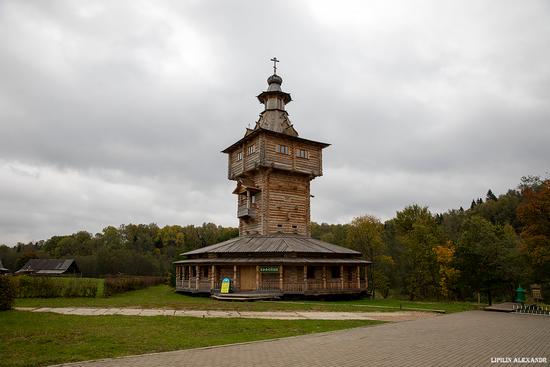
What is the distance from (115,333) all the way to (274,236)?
22371 millimetres

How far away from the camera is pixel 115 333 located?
1261 centimetres

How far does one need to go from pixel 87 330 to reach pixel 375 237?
→ 37.8m

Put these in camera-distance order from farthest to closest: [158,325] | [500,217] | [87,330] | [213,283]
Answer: [500,217], [213,283], [158,325], [87,330]

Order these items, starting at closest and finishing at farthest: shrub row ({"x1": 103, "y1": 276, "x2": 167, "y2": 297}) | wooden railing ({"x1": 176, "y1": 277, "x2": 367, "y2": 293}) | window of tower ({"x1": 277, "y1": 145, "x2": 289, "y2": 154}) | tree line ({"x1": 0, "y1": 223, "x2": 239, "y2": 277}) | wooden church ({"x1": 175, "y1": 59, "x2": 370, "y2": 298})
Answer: wooden railing ({"x1": 176, "y1": 277, "x2": 367, "y2": 293}) → wooden church ({"x1": 175, "y1": 59, "x2": 370, "y2": 298}) → shrub row ({"x1": 103, "y1": 276, "x2": 167, "y2": 297}) → window of tower ({"x1": 277, "y1": 145, "x2": 289, "y2": 154}) → tree line ({"x1": 0, "y1": 223, "x2": 239, "y2": 277})

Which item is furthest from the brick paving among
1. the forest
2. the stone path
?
the forest

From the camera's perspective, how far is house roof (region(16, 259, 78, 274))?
79.3 m

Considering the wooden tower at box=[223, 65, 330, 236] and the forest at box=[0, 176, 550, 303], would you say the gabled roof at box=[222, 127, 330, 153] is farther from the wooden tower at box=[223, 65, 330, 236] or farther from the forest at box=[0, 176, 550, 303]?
the forest at box=[0, 176, 550, 303]

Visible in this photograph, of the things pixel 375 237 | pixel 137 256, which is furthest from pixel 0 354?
pixel 137 256

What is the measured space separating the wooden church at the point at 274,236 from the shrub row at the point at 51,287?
329 inches

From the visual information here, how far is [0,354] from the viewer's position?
31.6ft

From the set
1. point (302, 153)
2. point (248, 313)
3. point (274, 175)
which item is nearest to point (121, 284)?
point (274, 175)

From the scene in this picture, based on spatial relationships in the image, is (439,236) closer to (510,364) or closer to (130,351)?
(510,364)

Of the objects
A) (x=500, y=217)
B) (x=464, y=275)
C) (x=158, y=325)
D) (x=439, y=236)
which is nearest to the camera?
(x=158, y=325)

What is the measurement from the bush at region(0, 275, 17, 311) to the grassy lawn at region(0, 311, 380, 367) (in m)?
0.95
